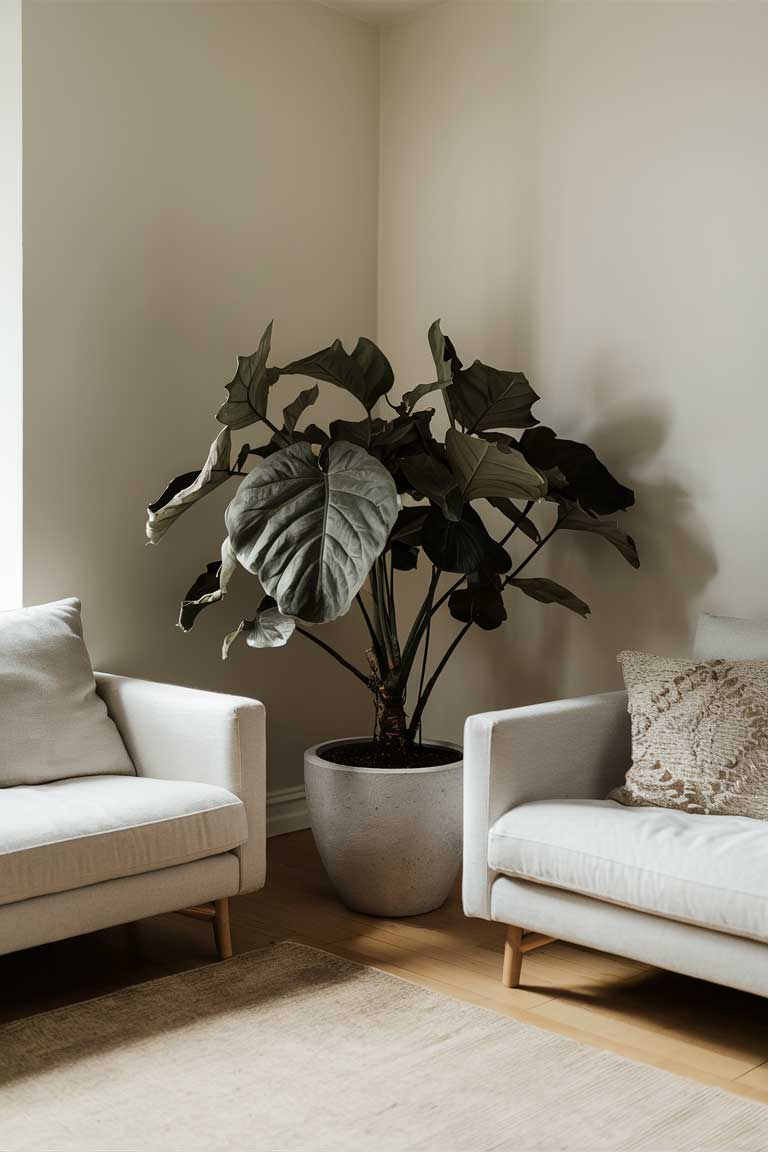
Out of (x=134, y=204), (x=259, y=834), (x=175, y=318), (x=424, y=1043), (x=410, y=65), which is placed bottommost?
(x=424, y=1043)

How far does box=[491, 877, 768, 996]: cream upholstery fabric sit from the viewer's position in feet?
7.14

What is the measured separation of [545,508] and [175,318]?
1255mm

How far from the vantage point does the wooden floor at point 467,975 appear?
236cm

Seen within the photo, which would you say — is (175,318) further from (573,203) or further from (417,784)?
(417,784)

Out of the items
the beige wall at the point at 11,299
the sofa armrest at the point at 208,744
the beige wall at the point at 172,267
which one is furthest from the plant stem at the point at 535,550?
Answer: the beige wall at the point at 11,299

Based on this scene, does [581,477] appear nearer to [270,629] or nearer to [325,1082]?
[270,629]

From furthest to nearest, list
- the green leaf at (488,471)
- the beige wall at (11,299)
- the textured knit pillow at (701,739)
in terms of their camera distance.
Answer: the beige wall at (11,299) → the green leaf at (488,471) → the textured knit pillow at (701,739)

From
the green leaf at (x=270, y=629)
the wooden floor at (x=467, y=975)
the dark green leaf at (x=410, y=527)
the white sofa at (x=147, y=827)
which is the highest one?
the dark green leaf at (x=410, y=527)

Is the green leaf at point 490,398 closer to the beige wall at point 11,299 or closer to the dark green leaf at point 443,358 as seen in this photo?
the dark green leaf at point 443,358

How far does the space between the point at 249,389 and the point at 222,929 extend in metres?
Answer: 1.35

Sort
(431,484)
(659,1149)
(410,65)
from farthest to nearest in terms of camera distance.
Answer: (410,65) → (431,484) → (659,1149)

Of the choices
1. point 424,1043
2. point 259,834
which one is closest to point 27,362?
point 259,834

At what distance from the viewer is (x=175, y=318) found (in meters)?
3.52

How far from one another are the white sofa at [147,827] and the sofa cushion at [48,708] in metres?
0.04
